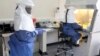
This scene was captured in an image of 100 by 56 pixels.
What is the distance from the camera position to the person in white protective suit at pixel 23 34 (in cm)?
222

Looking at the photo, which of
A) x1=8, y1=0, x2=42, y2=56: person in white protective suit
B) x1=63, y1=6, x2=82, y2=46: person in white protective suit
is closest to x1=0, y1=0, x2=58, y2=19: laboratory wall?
x1=63, y1=6, x2=82, y2=46: person in white protective suit

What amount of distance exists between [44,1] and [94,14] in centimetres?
191

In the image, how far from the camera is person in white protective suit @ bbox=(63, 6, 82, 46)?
3.52m

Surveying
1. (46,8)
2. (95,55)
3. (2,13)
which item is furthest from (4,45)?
(95,55)

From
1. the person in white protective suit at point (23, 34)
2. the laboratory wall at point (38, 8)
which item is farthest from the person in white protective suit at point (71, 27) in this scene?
the person in white protective suit at point (23, 34)

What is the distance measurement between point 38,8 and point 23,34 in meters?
2.11

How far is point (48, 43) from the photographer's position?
470 centimetres

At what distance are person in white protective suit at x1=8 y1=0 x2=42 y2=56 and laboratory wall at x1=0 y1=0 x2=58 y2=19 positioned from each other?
1.35 meters

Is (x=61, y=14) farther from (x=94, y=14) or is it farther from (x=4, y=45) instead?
(x=4, y=45)

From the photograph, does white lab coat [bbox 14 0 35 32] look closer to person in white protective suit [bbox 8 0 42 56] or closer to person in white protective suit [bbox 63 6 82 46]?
person in white protective suit [bbox 8 0 42 56]

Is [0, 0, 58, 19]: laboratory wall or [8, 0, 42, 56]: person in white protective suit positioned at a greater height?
[0, 0, 58, 19]: laboratory wall

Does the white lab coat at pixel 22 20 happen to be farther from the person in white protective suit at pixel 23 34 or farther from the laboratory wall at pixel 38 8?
the laboratory wall at pixel 38 8

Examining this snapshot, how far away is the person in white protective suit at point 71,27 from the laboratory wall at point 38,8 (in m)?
0.90

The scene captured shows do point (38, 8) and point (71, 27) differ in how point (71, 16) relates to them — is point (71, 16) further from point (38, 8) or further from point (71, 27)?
point (38, 8)
